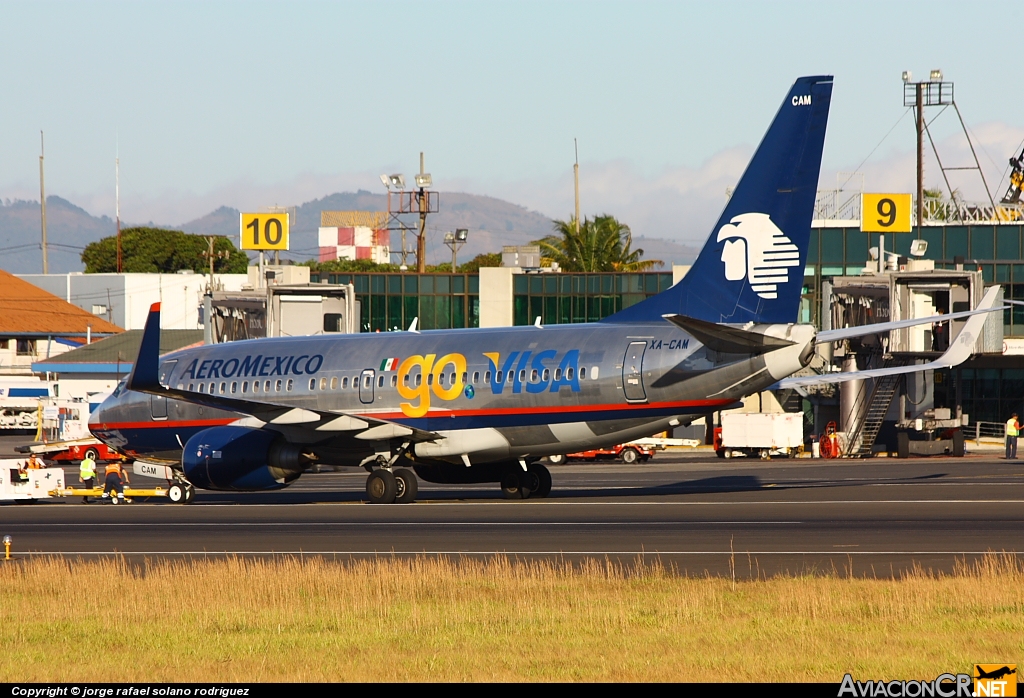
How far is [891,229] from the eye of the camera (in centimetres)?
6975

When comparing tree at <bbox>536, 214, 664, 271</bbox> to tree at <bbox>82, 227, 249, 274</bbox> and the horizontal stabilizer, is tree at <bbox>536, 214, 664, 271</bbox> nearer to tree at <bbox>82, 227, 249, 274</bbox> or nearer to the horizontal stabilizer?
the horizontal stabilizer

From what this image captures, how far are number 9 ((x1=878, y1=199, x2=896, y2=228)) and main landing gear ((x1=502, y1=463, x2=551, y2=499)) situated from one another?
138ft

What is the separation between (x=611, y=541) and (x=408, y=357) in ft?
39.4

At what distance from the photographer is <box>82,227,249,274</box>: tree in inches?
6521

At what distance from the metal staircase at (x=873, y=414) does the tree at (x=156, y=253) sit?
118 m

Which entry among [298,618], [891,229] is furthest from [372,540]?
[891,229]

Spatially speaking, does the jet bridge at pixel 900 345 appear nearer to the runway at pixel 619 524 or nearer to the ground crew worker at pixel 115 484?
the runway at pixel 619 524

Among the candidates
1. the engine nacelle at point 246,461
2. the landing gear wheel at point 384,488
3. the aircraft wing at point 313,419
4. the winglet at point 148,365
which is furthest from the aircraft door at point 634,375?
the winglet at point 148,365

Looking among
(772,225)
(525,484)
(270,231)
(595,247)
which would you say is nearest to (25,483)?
(525,484)

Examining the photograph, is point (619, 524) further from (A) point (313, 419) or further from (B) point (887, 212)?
(B) point (887, 212)

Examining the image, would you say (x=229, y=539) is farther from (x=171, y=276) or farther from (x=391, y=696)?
(x=171, y=276)

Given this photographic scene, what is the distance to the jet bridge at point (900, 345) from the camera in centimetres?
5903

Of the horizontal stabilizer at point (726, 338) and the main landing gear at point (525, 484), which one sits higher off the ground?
the horizontal stabilizer at point (726, 338)

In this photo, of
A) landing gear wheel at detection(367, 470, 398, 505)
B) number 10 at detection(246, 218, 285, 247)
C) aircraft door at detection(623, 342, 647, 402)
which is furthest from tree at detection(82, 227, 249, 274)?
aircraft door at detection(623, 342, 647, 402)
